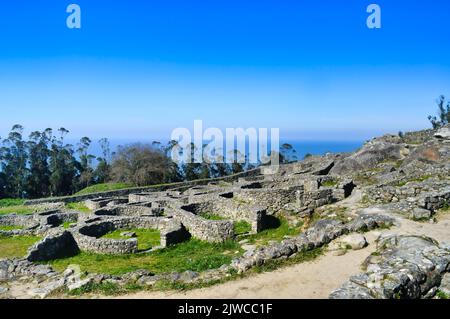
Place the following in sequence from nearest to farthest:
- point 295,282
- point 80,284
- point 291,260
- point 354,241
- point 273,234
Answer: point 295,282 < point 80,284 < point 291,260 < point 354,241 < point 273,234

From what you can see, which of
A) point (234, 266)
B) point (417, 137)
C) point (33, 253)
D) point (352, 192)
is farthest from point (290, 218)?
point (417, 137)

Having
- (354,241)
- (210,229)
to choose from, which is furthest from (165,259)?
(354,241)

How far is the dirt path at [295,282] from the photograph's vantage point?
10414mm

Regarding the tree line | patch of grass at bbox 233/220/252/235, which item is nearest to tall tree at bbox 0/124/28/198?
the tree line

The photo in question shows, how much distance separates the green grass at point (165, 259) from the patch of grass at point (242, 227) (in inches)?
80.6

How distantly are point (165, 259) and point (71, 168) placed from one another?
6384 cm

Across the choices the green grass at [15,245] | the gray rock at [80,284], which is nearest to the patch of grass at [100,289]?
the gray rock at [80,284]

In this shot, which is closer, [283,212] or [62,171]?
[283,212]

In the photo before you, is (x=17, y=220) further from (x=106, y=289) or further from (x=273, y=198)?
(x=106, y=289)

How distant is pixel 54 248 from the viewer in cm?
1831

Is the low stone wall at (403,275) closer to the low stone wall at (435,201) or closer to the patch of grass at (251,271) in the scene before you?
the patch of grass at (251,271)

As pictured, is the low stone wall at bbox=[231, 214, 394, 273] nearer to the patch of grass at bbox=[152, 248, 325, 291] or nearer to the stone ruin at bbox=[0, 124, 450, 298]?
the stone ruin at bbox=[0, 124, 450, 298]

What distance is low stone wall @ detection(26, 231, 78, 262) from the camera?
17.3 m

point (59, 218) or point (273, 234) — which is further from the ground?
point (273, 234)
